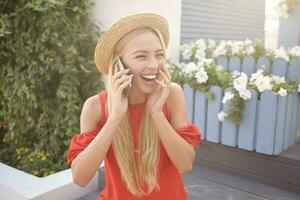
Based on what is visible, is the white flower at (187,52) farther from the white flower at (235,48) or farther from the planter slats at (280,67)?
the planter slats at (280,67)

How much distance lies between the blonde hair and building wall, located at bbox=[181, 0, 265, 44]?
3200 mm

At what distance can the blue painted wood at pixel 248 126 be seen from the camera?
2.94 meters

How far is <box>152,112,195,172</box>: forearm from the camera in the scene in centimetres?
145

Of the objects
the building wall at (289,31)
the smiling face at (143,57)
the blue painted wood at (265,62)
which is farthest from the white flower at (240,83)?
the building wall at (289,31)

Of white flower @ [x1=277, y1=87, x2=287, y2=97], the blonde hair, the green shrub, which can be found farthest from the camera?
the green shrub

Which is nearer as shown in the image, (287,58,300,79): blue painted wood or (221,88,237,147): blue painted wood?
(221,88,237,147): blue painted wood

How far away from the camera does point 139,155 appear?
1.53 metres

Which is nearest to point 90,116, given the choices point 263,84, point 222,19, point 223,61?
point 263,84

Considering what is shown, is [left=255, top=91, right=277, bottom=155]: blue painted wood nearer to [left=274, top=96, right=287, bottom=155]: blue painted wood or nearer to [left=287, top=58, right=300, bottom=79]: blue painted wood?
[left=274, top=96, right=287, bottom=155]: blue painted wood

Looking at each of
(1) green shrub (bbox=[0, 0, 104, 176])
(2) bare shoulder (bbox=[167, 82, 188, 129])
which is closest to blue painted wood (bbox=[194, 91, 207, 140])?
(1) green shrub (bbox=[0, 0, 104, 176])

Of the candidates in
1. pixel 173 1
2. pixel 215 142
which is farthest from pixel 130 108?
pixel 173 1

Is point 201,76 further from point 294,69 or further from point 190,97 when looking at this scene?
point 294,69

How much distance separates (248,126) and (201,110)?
1.77 ft

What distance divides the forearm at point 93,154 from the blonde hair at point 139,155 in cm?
11
